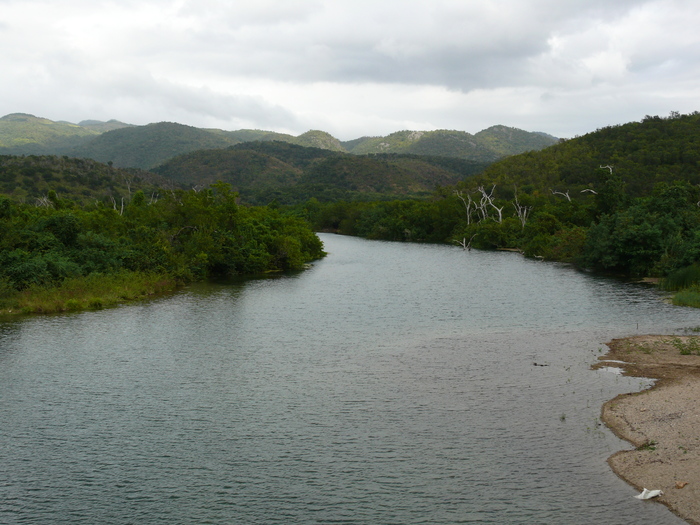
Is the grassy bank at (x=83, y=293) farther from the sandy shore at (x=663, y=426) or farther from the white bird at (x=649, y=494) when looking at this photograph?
the white bird at (x=649, y=494)

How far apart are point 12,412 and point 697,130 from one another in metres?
116

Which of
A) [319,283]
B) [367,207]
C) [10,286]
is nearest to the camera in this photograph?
[10,286]

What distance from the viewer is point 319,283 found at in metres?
50.9

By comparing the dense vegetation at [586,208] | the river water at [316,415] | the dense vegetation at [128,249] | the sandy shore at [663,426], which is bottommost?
the river water at [316,415]

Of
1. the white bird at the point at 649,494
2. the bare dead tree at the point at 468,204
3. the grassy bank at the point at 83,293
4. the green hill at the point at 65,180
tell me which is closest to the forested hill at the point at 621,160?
the bare dead tree at the point at 468,204

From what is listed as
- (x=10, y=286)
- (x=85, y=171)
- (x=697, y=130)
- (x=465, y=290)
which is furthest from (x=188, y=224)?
(x=697, y=130)

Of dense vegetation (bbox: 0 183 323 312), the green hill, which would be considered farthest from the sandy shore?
the green hill

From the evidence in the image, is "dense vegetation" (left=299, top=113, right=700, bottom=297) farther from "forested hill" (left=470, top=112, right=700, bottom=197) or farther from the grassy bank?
the grassy bank

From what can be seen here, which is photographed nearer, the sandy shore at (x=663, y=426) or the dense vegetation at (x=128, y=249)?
the sandy shore at (x=663, y=426)

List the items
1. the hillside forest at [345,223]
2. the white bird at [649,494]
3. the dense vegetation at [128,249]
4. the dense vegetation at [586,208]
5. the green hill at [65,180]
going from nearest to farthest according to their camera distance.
Result: the white bird at [649,494]
the dense vegetation at [128,249]
the hillside forest at [345,223]
the dense vegetation at [586,208]
the green hill at [65,180]

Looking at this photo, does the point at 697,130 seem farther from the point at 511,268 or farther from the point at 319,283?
the point at 319,283

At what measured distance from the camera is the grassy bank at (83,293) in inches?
1372

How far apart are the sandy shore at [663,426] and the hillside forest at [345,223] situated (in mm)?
16287

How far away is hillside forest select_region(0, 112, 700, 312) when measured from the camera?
40906 mm
